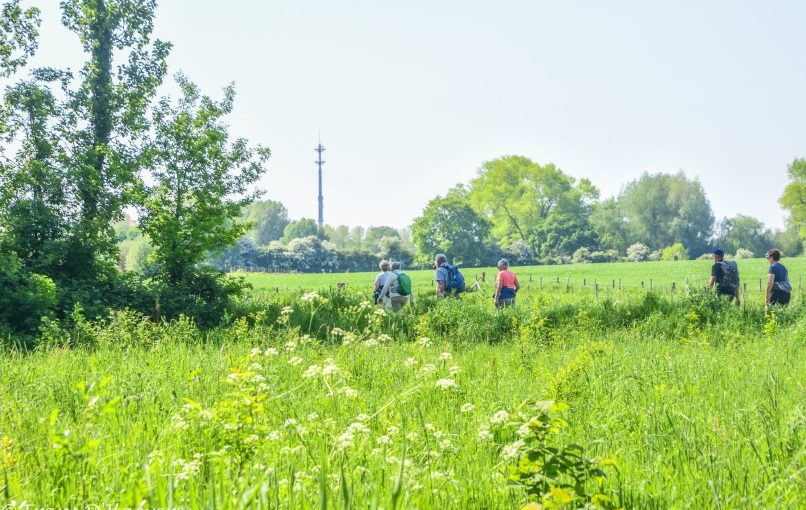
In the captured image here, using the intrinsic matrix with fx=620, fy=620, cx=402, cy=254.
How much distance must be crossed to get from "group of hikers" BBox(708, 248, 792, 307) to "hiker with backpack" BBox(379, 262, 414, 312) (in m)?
6.66

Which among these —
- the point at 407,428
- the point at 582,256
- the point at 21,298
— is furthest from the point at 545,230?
the point at 407,428

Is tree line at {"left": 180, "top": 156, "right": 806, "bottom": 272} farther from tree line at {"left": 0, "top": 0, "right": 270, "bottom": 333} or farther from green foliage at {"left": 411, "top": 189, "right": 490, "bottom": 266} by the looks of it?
tree line at {"left": 0, "top": 0, "right": 270, "bottom": 333}

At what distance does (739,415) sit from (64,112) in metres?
18.2

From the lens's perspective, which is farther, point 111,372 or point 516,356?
point 516,356

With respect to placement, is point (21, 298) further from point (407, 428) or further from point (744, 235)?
point (744, 235)

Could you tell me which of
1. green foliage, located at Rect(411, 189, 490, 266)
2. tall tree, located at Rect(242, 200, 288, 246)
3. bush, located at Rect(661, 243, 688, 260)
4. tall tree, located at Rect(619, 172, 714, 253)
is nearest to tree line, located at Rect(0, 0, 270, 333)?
green foliage, located at Rect(411, 189, 490, 266)

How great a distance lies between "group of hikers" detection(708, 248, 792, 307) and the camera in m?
13.1

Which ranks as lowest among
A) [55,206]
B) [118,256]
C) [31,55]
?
[118,256]

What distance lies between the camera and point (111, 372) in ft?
20.7

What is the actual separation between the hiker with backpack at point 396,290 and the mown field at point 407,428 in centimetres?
379

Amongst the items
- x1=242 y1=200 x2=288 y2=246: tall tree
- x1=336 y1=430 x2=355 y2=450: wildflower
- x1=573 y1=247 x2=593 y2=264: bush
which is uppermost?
x1=242 y1=200 x2=288 y2=246: tall tree

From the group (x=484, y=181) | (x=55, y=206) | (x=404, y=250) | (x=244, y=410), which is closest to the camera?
(x=244, y=410)

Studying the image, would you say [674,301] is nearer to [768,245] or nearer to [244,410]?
[244,410]

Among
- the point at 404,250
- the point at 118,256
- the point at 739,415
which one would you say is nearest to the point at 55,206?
the point at 118,256
